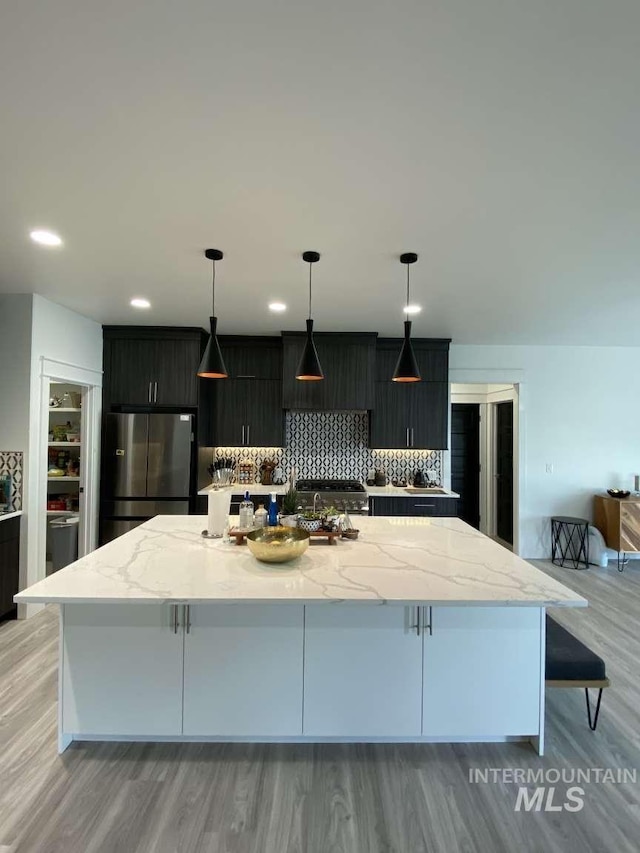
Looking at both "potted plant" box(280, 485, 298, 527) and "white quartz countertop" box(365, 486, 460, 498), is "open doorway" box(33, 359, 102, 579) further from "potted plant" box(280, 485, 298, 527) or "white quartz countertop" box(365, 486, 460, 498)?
"white quartz countertop" box(365, 486, 460, 498)

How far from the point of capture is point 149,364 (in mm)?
4559

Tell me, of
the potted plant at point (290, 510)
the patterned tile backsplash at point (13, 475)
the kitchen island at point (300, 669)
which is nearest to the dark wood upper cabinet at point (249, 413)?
the patterned tile backsplash at point (13, 475)

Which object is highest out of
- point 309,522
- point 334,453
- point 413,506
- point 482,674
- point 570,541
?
point 334,453

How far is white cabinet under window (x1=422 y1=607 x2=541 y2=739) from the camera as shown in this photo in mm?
1972

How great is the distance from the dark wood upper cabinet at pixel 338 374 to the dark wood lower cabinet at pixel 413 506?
1044 millimetres

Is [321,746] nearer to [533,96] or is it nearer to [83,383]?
[533,96]

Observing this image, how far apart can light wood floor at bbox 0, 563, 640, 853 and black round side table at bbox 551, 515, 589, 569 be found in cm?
302

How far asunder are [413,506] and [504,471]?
7.21 feet

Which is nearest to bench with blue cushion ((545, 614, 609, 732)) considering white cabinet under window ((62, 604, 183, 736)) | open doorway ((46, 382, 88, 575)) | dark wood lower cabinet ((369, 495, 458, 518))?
white cabinet under window ((62, 604, 183, 736))

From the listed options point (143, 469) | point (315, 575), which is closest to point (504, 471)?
point (143, 469)

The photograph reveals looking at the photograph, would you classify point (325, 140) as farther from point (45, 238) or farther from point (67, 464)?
point (67, 464)

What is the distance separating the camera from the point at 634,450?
5188 mm

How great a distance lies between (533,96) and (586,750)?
9.02ft

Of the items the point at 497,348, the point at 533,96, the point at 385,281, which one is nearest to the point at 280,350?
the point at 385,281
